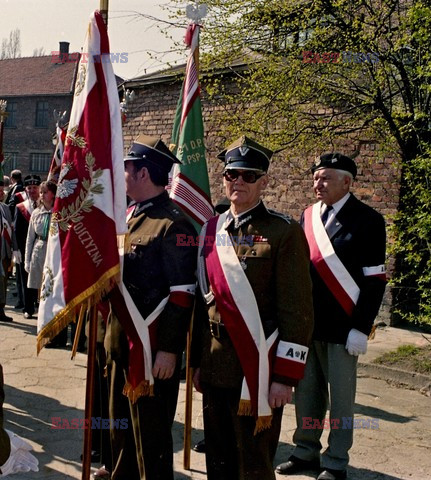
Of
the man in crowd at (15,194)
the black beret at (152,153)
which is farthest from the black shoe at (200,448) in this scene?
the man in crowd at (15,194)

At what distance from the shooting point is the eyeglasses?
10.5ft

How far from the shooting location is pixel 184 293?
3.26m

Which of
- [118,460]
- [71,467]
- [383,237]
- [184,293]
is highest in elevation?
[383,237]

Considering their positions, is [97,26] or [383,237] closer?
[97,26]

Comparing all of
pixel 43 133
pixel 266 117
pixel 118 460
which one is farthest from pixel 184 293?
pixel 43 133

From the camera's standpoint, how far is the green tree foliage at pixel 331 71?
7.14 metres

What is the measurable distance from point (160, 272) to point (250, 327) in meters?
0.62

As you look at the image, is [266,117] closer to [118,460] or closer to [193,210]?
[193,210]

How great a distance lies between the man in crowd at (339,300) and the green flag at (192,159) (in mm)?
1107

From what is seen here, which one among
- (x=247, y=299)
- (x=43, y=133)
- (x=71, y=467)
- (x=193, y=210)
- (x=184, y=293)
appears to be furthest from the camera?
(x=43, y=133)

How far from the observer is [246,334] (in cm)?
303

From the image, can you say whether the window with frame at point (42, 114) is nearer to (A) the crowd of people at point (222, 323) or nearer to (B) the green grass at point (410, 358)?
(B) the green grass at point (410, 358)

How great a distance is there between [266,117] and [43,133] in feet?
101

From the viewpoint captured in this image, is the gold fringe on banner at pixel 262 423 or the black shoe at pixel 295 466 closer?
the gold fringe on banner at pixel 262 423
